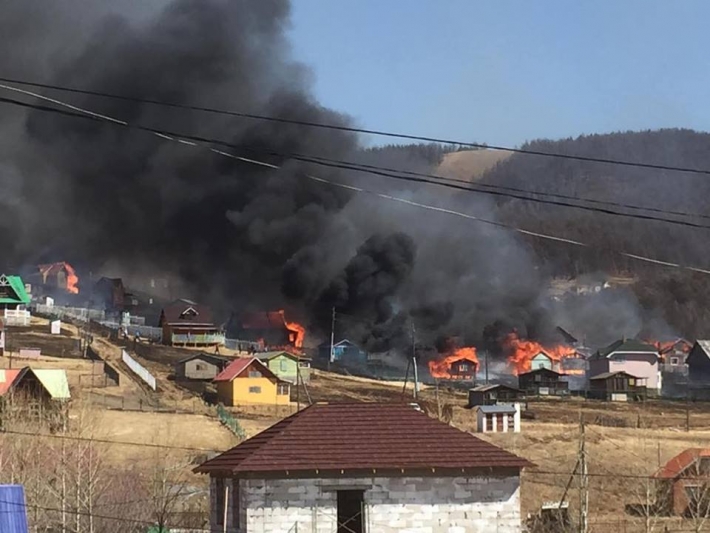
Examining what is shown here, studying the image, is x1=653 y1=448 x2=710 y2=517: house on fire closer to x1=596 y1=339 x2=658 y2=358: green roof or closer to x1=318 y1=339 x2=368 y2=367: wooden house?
x1=318 y1=339 x2=368 y2=367: wooden house

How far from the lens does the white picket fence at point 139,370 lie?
64125 millimetres

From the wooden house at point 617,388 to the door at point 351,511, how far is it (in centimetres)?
5378

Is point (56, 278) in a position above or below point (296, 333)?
above

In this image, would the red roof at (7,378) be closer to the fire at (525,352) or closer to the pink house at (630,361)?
the fire at (525,352)

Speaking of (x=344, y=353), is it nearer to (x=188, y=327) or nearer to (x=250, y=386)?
(x=188, y=327)

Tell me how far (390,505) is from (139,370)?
46.1 meters

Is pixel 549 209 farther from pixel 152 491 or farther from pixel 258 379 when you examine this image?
pixel 152 491

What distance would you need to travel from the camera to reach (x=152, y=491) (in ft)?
114

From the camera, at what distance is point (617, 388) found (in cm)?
7612

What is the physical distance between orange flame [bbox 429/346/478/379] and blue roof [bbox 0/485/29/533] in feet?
197

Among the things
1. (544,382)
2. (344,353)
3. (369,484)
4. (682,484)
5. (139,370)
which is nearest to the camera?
(369,484)

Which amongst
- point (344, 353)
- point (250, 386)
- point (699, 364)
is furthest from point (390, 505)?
point (699, 364)

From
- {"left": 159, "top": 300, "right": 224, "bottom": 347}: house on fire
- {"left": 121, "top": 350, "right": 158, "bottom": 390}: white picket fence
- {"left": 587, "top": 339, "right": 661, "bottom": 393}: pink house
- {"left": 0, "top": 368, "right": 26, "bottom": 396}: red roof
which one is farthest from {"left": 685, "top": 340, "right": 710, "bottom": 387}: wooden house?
{"left": 0, "top": 368, "right": 26, "bottom": 396}: red roof

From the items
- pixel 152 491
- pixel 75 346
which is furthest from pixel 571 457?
pixel 75 346
